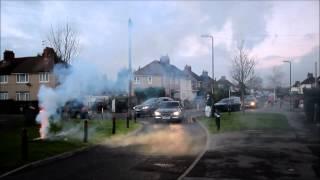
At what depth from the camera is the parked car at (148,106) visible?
3647 cm

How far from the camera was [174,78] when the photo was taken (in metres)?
37.6

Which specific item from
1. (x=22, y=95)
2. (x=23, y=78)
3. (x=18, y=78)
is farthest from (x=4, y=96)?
(x=23, y=78)

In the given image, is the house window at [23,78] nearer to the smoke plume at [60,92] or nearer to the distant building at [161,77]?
the distant building at [161,77]

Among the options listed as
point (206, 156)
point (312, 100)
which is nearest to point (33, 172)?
point (206, 156)

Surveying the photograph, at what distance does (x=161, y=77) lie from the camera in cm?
3453

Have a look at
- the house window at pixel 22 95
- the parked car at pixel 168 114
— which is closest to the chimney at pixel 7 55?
the house window at pixel 22 95

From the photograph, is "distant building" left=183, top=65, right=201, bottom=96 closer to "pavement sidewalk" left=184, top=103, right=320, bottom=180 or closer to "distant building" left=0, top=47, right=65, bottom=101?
"distant building" left=0, top=47, right=65, bottom=101

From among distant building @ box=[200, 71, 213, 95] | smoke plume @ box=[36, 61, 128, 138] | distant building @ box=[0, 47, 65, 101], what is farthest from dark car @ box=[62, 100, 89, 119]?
distant building @ box=[0, 47, 65, 101]

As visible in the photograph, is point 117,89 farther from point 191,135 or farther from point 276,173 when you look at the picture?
point 276,173

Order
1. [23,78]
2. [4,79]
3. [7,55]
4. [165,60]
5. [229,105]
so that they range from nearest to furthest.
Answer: [165,60] → [229,105] → [23,78] → [4,79] → [7,55]

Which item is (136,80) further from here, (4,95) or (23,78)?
(4,95)

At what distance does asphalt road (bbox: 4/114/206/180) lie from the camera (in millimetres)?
12069

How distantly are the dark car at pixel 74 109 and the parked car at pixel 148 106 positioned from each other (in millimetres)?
8009

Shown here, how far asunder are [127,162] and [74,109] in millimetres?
11122
